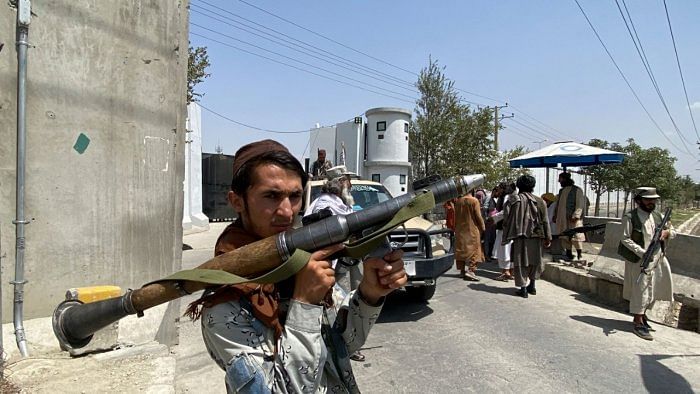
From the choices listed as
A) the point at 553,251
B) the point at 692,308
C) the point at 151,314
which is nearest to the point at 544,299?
the point at 692,308

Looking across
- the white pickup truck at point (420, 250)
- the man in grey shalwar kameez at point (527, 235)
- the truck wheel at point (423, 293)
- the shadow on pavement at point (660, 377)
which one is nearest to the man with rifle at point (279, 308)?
the white pickup truck at point (420, 250)

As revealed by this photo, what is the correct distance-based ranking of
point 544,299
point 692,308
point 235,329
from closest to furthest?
1. point 235,329
2. point 692,308
3. point 544,299

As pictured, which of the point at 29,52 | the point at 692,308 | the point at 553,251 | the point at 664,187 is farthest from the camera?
the point at 664,187

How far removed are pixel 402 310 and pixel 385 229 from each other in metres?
4.83

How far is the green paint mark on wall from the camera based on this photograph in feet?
11.4

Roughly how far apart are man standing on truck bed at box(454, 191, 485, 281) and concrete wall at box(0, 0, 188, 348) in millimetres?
4848

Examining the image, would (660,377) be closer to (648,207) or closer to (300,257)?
(648,207)

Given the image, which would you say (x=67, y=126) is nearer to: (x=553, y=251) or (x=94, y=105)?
(x=94, y=105)

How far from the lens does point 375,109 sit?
63.1 feet

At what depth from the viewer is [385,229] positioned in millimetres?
1196

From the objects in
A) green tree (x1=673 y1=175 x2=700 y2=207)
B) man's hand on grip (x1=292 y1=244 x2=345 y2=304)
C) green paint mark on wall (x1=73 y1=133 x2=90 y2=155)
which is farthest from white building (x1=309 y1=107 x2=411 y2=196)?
green tree (x1=673 y1=175 x2=700 y2=207)

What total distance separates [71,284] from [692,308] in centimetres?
746

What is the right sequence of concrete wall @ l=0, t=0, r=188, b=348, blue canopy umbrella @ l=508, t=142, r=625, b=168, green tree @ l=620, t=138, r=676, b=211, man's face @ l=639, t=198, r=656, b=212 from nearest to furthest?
concrete wall @ l=0, t=0, r=188, b=348 → man's face @ l=639, t=198, r=656, b=212 → blue canopy umbrella @ l=508, t=142, r=625, b=168 → green tree @ l=620, t=138, r=676, b=211

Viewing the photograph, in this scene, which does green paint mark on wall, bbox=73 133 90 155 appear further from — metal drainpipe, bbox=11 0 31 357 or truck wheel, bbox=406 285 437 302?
truck wheel, bbox=406 285 437 302
